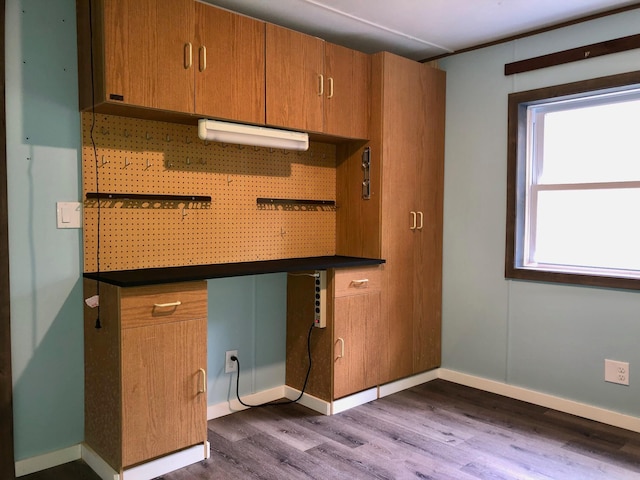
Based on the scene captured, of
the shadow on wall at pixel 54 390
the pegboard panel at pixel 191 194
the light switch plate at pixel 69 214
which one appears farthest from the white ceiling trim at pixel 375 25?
the shadow on wall at pixel 54 390

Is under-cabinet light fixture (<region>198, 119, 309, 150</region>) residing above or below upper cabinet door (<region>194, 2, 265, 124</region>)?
below

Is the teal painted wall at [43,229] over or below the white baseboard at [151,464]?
over

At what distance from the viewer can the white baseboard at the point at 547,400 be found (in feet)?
8.93

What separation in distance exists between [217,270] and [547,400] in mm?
2138

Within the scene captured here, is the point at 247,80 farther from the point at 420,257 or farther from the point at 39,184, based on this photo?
the point at 420,257

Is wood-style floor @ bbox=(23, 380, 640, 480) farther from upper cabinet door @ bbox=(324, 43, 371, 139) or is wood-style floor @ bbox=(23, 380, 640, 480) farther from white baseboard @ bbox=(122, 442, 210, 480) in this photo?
upper cabinet door @ bbox=(324, 43, 371, 139)

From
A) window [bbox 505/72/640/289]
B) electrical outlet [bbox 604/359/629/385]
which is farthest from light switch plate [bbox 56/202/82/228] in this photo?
electrical outlet [bbox 604/359/629/385]

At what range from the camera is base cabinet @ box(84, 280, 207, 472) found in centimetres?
207

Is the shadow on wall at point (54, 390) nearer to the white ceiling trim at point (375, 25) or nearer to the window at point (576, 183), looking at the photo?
the white ceiling trim at point (375, 25)

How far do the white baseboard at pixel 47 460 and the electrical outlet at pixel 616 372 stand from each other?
278 cm

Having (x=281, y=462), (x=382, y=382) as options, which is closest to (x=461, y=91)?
(x=382, y=382)

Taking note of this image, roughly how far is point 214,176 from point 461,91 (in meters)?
1.83

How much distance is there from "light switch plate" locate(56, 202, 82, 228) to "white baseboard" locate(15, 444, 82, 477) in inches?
41.1

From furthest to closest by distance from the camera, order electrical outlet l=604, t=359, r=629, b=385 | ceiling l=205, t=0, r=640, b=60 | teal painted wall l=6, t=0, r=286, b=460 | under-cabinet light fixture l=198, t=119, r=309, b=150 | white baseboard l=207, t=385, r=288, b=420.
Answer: white baseboard l=207, t=385, r=288, b=420 < electrical outlet l=604, t=359, r=629, b=385 < ceiling l=205, t=0, r=640, b=60 < under-cabinet light fixture l=198, t=119, r=309, b=150 < teal painted wall l=6, t=0, r=286, b=460
